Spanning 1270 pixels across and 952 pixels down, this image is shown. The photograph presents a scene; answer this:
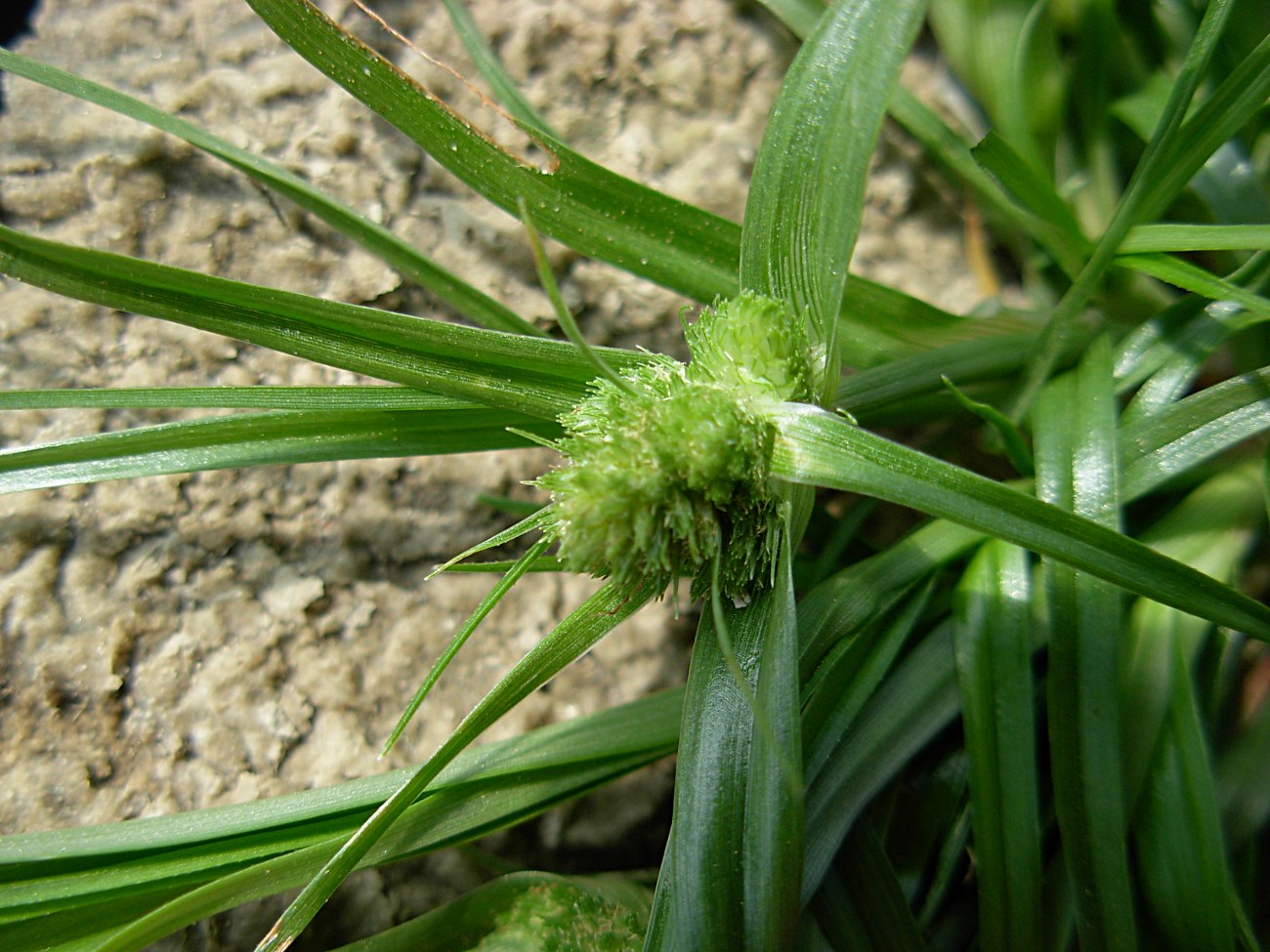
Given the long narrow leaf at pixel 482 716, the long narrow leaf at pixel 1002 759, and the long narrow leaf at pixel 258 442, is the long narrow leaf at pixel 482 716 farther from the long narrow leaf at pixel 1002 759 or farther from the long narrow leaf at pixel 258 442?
the long narrow leaf at pixel 1002 759

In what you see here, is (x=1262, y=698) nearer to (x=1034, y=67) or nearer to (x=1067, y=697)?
(x=1067, y=697)

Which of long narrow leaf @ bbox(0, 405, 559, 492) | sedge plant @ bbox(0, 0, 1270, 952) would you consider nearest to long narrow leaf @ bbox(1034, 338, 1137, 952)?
sedge plant @ bbox(0, 0, 1270, 952)

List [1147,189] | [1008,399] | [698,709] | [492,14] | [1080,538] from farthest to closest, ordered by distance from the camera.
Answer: [492,14] → [1008,399] → [1147,189] → [698,709] → [1080,538]

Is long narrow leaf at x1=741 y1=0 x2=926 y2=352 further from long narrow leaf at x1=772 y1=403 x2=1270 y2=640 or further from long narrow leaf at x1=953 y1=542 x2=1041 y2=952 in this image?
long narrow leaf at x1=953 y1=542 x2=1041 y2=952

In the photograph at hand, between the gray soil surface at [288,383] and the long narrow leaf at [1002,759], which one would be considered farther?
the gray soil surface at [288,383]

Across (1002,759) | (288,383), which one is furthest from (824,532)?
(288,383)

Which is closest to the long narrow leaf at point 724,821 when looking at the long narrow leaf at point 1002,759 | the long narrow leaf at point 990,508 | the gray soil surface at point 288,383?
the long narrow leaf at point 990,508

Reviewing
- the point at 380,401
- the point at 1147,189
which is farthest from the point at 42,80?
the point at 1147,189

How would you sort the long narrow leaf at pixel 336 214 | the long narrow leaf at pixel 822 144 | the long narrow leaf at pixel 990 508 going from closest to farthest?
the long narrow leaf at pixel 990 508
the long narrow leaf at pixel 822 144
the long narrow leaf at pixel 336 214
